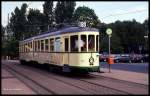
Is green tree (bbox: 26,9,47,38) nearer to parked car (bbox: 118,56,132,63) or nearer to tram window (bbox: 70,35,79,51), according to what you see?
tram window (bbox: 70,35,79,51)

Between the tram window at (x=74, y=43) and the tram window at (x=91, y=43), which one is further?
the tram window at (x=74, y=43)

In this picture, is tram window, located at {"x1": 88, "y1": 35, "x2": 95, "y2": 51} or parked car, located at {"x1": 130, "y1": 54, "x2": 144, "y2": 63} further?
parked car, located at {"x1": 130, "y1": 54, "x2": 144, "y2": 63}

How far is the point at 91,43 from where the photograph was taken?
2491cm

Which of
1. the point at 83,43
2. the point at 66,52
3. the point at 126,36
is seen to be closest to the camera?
the point at 83,43

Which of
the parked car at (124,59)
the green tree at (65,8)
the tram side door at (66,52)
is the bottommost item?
the parked car at (124,59)

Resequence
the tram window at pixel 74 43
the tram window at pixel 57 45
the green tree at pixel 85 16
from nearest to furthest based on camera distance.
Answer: the tram window at pixel 74 43, the tram window at pixel 57 45, the green tree at pixel 85 16

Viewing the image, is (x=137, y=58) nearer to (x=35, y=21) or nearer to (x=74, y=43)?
(x=35, y=21)

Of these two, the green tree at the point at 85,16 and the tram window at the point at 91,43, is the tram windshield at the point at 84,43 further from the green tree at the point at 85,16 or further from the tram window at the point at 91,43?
the green tree at the point at 85,16

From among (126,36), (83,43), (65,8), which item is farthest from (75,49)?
(126,36)

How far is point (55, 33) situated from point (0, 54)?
17574 mm

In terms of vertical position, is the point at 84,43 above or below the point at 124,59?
above

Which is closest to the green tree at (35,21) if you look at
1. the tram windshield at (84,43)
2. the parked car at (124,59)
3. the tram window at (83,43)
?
the tram windshield at (84,43)

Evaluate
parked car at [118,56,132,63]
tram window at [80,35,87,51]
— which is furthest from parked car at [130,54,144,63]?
tram window at [80,35,87,51]

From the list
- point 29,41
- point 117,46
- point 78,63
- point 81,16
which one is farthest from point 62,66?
point 117,46
